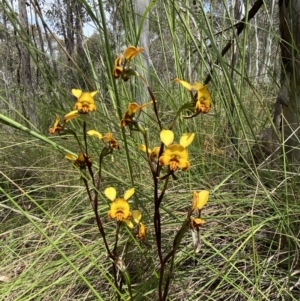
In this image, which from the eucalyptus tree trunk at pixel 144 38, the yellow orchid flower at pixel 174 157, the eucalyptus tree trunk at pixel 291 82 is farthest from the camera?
the eucalyptus tree trunk at pixel 144 38

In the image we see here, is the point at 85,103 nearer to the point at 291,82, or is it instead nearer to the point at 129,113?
the point at 129,113

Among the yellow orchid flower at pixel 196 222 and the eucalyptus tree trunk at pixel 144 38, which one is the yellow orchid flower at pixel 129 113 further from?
the eucalyptus tree trunk at pixel 144 38

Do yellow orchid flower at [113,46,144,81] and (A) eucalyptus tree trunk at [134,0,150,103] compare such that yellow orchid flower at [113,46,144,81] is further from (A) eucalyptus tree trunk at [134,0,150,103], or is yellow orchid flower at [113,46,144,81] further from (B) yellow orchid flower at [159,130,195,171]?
(A) eucalyptus tree trunk at [134,0,150,103]

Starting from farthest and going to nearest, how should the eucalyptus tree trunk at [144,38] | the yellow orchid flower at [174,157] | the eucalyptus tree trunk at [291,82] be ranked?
the eucalyptus tree trunk at [144,38] → the eucalyptus tree trunk at [291,82] → the yellow orchid flower at [174,157]

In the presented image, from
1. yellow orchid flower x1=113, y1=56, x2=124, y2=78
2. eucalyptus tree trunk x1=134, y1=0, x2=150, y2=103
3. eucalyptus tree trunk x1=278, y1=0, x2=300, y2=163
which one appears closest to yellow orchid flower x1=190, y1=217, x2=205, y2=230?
yellow orchid flower x1=113, y1=56, x2=124, y2=78

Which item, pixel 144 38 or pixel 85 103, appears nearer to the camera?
pixel 85 103

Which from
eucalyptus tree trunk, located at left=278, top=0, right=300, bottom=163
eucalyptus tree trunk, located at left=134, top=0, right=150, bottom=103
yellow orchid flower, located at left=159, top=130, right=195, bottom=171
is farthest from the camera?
eucalyptus tree trunk, located at left=134, top=0, right=150, bottom=103

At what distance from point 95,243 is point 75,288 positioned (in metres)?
0.10

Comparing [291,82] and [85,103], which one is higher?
[85,103]

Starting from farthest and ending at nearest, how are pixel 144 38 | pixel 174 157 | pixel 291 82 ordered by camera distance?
pixel 144 38
pixel 291 82
pixel 174 157

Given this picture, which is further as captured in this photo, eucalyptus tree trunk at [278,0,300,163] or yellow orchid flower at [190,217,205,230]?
eucalyptus tree trunk at [278,0,300,163]

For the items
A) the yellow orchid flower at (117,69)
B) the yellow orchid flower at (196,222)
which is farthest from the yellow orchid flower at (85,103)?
the yellow orchid flower at (196,222)

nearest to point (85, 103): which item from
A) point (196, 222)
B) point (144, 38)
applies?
point (196, 222)

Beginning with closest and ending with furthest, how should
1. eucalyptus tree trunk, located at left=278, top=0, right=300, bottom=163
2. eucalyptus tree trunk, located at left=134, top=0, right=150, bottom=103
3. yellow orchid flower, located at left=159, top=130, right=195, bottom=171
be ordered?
yellow orchid flower, located at left=159, top=130, right=195, bottom=171, eucalyptus tree trunk, located at left=278, top=0, right=300, bottom=163, eucalyptus tree trunk, located at left=134, top=0, right=150, bottom=103
